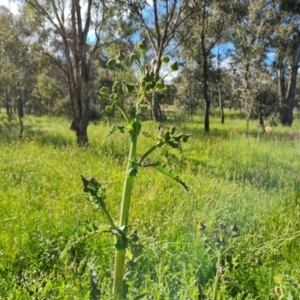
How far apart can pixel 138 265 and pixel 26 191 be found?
7.46 ft

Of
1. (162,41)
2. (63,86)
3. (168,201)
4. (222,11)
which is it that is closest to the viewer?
(168,201)

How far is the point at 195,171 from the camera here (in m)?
6.05

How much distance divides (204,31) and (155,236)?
1743 centimetres

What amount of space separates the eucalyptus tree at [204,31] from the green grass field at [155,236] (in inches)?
515

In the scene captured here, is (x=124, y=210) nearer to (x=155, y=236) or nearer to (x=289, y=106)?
(x=155, y=236)

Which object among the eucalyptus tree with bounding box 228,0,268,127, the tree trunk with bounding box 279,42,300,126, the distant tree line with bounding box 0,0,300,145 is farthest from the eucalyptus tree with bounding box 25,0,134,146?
the tree trunk with bounding box 279,42,300,126

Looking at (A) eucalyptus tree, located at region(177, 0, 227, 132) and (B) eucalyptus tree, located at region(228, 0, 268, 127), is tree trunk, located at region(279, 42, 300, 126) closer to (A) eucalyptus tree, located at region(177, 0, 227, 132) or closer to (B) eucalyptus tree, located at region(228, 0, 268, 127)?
(B) eucalyptus tree, located at region(228, 0, 268, 127)

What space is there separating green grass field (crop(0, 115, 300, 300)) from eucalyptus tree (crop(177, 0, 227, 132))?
13.1 metres

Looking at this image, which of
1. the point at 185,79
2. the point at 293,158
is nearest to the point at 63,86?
the point at 185,79

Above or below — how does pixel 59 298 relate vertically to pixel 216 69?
below

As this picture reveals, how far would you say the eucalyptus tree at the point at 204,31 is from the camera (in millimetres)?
16891

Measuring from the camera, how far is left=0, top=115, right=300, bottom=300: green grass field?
2.09 m

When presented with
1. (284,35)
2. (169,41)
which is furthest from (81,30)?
(284,35)

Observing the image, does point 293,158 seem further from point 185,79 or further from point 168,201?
point 185,79
